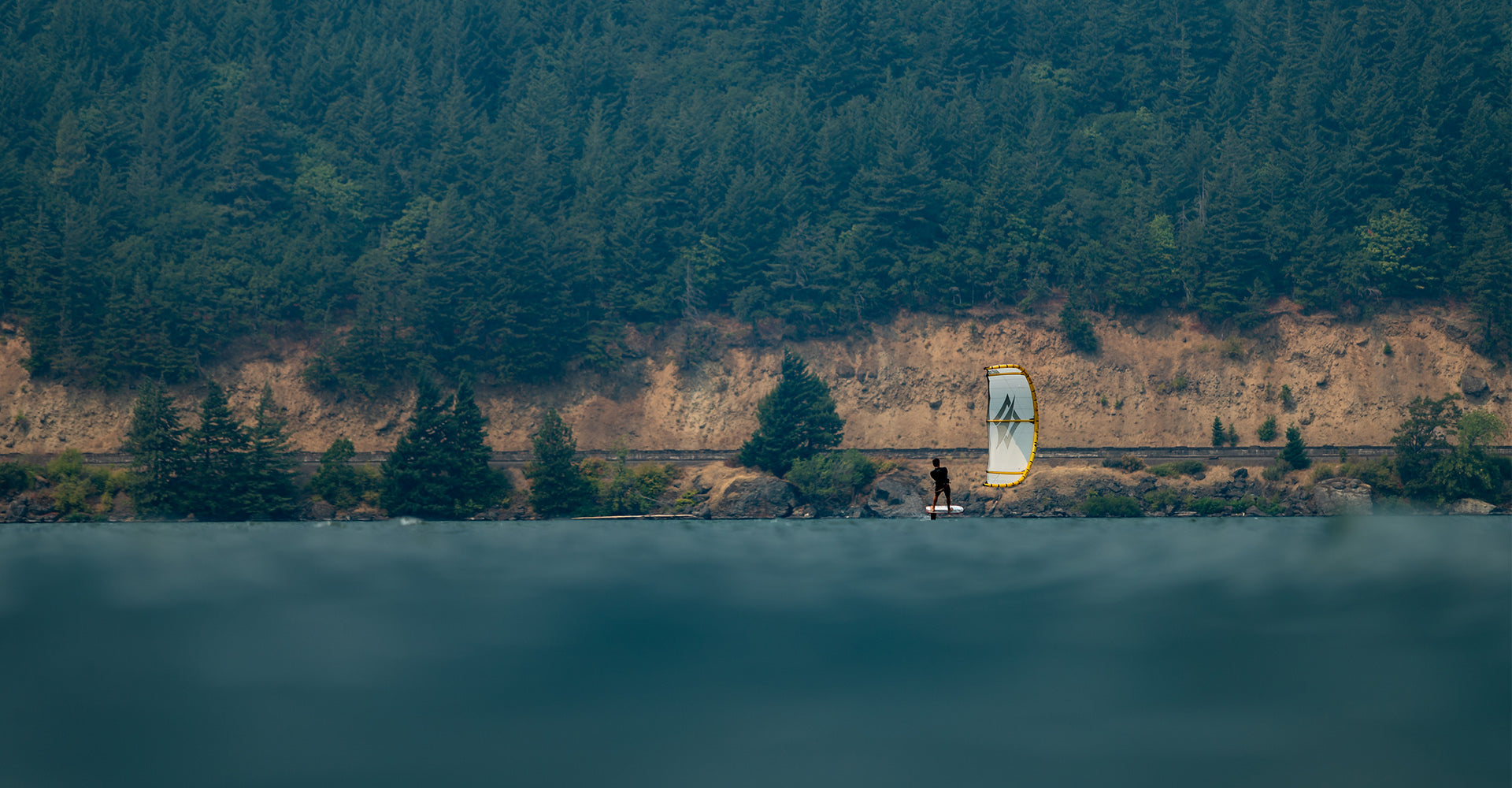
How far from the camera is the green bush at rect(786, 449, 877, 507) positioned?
342 feet

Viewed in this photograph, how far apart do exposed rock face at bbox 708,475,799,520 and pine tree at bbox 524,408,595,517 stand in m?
8.58

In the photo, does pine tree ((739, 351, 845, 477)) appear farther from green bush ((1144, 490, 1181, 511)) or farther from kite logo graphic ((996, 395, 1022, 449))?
kite logo graphic ((996, 395, 1022, 449))

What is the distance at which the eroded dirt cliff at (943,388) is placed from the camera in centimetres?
11150

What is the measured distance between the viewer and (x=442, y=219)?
406ft

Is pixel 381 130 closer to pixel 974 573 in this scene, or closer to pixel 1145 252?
pixel 1145 252

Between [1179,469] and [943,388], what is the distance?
802 inches

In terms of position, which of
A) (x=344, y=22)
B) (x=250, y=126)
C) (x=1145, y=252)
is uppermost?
(x=344, y=22)

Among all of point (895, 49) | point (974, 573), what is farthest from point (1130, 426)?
point (895, 49)

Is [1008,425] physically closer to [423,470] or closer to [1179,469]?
[1179,469]

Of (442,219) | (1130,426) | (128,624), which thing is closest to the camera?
(128,624)

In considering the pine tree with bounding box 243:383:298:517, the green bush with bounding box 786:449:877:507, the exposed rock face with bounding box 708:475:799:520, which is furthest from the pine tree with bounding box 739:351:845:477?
the pine tree with bounding box 243:383:298:517

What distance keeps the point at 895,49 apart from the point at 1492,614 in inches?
3156

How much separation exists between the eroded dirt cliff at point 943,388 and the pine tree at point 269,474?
10.1 m

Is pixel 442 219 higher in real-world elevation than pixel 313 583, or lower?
higher
